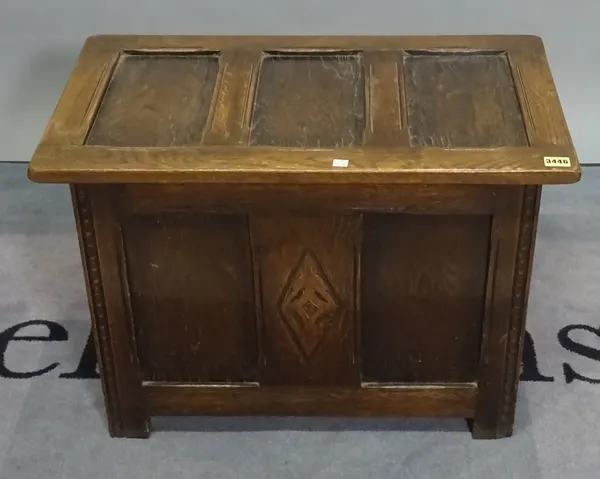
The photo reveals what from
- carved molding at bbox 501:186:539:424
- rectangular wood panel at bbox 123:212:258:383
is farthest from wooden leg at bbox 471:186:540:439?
rectangular wood panel at bbox 123:212:258:383

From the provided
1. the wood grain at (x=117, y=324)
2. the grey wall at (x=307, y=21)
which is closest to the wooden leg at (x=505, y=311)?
the wood grain at (x=117, y=324)

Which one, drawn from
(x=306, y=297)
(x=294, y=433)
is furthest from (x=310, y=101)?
(x=294, y=433)

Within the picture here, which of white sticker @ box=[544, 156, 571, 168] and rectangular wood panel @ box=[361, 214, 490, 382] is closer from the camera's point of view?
white sticker @ box=[544, 156, 571, 168]

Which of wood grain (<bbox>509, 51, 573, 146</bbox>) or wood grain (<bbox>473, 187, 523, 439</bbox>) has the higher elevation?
wood grain (<bbox>509, 51, 573, 146</bbox>)

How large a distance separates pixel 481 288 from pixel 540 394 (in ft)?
1.15

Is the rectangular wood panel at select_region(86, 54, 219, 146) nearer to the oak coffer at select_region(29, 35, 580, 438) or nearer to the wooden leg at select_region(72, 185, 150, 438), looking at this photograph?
the oak coffer at select_region(29, 35, 580, 438)

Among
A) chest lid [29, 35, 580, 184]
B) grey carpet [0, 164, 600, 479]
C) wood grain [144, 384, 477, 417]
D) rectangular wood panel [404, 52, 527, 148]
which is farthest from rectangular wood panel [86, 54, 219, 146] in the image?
grey carpet [0, 164, 600, 479]

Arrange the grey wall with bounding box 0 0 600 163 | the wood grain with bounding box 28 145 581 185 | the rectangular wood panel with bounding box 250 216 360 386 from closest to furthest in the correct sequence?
the wood grain with bounding box 28 145 581 185 → the rectangular wood panel with bounding box 250 216 360 386 → the grey wall with bounding box 0 0 600 163

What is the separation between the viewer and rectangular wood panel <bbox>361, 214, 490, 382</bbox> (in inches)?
52.2

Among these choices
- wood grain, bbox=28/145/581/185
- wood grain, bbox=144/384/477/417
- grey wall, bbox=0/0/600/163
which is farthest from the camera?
grey wall, bbox=0/0/600/163

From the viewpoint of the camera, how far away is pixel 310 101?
1.42m

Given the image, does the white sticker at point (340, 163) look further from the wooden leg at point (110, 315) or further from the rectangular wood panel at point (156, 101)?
the wooden leg at point (110, 315)

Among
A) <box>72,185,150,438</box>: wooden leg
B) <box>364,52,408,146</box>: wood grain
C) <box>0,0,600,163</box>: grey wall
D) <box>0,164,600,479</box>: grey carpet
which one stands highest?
<box>364,52,408,146</box>: wood grain

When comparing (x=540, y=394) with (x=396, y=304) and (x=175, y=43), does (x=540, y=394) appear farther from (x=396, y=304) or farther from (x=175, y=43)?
(x=175, y=43)
